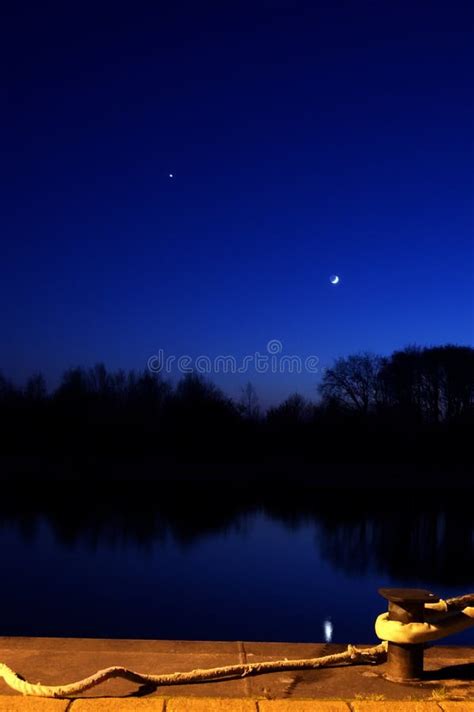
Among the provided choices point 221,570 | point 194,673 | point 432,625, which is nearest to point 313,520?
point 221,570

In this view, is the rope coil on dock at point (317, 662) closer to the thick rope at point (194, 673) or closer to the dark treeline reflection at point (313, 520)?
the thick rope at point (194, 673)

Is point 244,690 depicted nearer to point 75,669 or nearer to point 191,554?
point 75,669

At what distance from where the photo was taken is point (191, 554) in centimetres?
2467

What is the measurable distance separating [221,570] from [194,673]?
19791 mm

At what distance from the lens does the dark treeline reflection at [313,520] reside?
81.9ft

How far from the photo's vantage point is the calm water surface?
1645 cm

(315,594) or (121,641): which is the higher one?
(121,641)

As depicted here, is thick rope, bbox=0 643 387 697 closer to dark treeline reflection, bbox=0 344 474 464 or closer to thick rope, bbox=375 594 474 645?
thick rope, bbox=375 594 474 645

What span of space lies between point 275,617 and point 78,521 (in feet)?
52.3

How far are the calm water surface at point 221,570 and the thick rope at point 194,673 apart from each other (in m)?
12.1

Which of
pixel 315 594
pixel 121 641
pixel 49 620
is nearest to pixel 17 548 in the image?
pixel 49 620

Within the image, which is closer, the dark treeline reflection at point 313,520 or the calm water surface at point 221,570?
the calm water surface at point 221,570

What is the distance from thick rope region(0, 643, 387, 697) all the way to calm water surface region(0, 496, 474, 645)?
12076 millimetres

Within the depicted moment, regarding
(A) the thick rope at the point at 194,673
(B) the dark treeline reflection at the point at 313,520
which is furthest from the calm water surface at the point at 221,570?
(A) the thick rope at the point at 194,673
